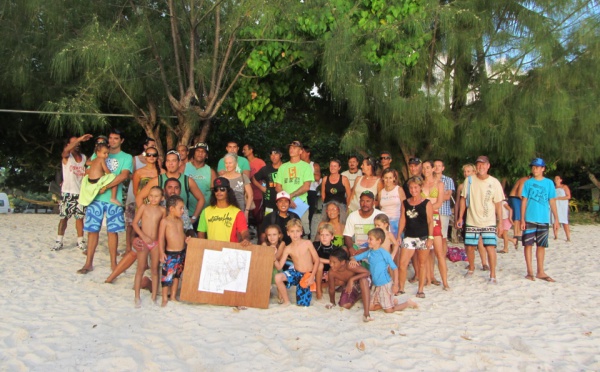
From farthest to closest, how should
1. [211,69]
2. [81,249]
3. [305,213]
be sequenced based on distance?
[211,69] < [81,249] < [305,213]

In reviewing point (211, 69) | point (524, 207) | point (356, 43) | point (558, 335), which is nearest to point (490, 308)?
point (558, 335)

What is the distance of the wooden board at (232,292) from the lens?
17.3 feet

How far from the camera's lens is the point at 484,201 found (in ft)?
22.0

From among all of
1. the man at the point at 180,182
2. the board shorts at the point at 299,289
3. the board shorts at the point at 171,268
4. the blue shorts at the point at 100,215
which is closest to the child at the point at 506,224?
the board shorts at the point at 299,289

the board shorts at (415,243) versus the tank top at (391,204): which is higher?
the tank top at (391,204)

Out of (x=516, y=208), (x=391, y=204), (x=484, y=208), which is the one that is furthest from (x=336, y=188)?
(x=516, y=208)

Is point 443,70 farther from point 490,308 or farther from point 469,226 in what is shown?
point 490,308

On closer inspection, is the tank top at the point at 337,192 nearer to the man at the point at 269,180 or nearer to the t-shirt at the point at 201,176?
the man at the point at 269,180

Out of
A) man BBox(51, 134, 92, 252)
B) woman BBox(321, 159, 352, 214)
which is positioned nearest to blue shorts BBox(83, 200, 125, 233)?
man BBox(51, 134, 92, 252)

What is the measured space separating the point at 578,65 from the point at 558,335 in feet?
18.6

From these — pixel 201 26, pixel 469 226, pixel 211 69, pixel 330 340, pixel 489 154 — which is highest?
pixel 201 26

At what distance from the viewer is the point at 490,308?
18.7 feet

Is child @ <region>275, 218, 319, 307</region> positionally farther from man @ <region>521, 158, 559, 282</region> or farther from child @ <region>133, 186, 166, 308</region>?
man @ <region>521, 158, 559, 282</region>

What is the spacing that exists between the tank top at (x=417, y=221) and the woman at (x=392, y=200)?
194 mm
